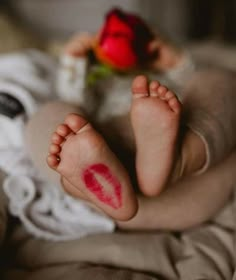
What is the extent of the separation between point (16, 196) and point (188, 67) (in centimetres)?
51

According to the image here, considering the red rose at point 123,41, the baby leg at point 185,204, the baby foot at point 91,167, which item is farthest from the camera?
the red rose at point 123,41

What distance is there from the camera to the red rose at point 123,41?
100cm

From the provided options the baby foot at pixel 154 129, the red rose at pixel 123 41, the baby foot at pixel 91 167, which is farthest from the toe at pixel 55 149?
the red rose at pixel 123 41

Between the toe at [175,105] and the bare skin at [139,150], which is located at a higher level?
the toe at [175,105]

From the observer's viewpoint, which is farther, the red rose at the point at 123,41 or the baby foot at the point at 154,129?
the red rose at the point at 123,41

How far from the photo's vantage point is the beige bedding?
2.28ft

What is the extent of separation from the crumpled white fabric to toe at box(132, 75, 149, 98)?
0.72 feet

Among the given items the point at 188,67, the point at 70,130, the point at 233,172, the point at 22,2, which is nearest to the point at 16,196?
the point at 70,130

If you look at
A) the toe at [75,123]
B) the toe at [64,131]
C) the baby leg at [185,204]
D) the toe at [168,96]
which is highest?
the toe at [168,96]

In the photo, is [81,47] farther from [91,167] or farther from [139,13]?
[139,13]

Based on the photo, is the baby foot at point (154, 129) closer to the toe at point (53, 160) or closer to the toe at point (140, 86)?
the toe at point (140, 86)

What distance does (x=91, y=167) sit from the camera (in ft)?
2.05

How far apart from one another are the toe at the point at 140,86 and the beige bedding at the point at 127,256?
9.0 inches

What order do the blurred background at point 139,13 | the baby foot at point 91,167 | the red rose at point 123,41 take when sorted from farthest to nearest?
the blurred background at point 139,13, the red rose at point 123,41, the baby foot at point 91,167
